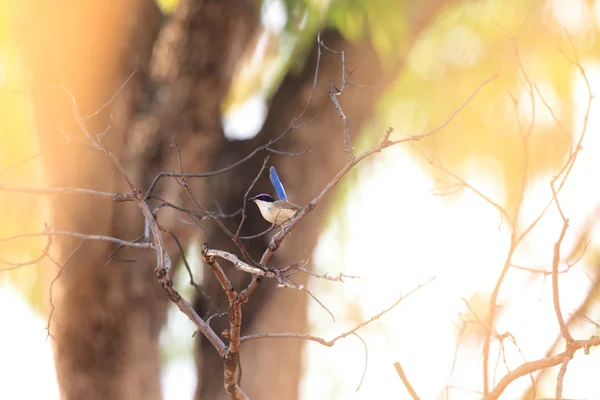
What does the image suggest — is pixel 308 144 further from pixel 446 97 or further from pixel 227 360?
pixel 227 360

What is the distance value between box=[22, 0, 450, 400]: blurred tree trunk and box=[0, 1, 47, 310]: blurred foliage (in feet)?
1.09

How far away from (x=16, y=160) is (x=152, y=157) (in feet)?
3.05

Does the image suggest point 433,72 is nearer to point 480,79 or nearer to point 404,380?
point 480,79

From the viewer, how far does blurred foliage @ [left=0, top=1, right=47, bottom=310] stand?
11.5 feet

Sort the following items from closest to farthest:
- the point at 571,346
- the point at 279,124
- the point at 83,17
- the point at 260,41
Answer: the point at 571,346
the point at 83,17
the point at 279,124
the point at 260,41

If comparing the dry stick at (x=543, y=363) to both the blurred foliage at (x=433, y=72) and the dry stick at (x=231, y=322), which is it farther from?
the blurred foliage at (x=433, y=72)

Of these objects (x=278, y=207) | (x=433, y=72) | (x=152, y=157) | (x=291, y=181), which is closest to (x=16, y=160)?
(x=152, y=157)

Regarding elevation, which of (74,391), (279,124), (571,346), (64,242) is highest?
(279,124)

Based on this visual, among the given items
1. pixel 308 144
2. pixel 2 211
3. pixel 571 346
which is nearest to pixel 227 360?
pixel 571 346

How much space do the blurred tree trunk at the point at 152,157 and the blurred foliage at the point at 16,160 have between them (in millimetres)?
333

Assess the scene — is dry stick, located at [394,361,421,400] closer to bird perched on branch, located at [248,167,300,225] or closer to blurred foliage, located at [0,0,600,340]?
bird perched on branch, located at [248,167,300,225]

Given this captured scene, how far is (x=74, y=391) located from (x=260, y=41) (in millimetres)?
2291

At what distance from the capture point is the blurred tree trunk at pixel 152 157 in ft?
10.8

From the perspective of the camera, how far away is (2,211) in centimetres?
371
